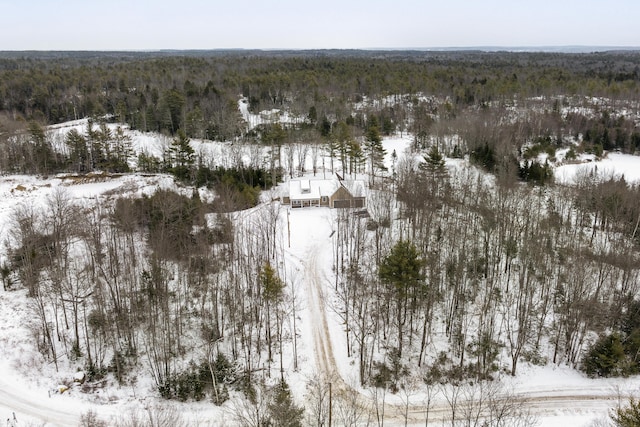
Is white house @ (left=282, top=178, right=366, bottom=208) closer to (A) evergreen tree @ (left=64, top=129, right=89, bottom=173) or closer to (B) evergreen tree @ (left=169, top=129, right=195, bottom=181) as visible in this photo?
(B) evergreen tree @ (left=169, top=129, right=195, bottom=181)

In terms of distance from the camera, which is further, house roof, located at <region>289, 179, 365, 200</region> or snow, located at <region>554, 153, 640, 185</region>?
snow, located at <region>554, 153, 640, 185</region>

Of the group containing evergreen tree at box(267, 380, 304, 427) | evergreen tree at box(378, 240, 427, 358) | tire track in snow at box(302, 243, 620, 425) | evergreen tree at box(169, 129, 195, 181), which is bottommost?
tire track in snow at box(302, 243, 620, 425)

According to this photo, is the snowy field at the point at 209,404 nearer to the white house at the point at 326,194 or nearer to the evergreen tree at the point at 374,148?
the white house at the point at 326,194

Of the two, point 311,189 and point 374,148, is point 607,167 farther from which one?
point 311,189

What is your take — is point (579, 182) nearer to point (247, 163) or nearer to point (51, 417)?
point (247, 163)

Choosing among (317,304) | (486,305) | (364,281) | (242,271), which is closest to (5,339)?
(242,271)

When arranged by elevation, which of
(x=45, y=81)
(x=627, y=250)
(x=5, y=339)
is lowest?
(x=5, y=339)

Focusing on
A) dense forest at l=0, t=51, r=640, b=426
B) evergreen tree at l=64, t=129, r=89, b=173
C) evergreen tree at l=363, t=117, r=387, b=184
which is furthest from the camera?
evergreen tree at l=64, t=129, r=89, b=173

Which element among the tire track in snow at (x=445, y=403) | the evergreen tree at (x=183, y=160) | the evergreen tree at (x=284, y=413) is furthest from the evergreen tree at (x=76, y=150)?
the evergreen tree at (x=284, y=413)

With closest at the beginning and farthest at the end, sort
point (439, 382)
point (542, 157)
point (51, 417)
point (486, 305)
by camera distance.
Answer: point (51, 417), point (439, 382), point (486, 305), point (542, 157)

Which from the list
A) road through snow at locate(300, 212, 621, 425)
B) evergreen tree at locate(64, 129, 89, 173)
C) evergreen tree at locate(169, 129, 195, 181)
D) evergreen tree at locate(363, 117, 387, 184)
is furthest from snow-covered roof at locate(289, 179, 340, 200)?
evergreen tree at locate(64, 129, 89, 173)

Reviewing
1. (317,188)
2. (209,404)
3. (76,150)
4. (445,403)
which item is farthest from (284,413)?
(76,150)
